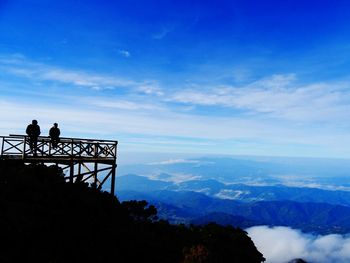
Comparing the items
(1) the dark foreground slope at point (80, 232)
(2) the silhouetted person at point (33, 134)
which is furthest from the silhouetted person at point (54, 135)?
(1) the dark foreground slope at point (80, 232)

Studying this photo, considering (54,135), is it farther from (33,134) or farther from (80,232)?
(80,232)

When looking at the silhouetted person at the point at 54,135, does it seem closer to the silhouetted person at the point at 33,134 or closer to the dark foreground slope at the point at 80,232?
the silhouetted person at the point at 33,134

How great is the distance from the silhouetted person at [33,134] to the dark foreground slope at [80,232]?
2794 mm

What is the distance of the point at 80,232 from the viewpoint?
57.8ft

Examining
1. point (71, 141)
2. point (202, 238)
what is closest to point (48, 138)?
point (71, 141)

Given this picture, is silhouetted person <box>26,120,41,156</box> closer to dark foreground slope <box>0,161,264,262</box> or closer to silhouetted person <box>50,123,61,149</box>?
silhouetted person <box>50,123,61,149</box>

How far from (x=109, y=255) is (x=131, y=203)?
457 inches

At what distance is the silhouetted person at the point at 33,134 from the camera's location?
993 inches

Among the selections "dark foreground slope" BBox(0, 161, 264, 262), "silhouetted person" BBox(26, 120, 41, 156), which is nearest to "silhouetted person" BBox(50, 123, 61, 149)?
"silhouetted person" BBox(26, 120, 41, 156)

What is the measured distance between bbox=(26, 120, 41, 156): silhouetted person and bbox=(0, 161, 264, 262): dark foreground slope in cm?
279

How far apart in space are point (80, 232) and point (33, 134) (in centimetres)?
1079

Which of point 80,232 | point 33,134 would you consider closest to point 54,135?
point 33,134

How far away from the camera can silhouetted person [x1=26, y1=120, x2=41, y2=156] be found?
25.2 metres

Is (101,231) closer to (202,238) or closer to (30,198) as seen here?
(30,198)
